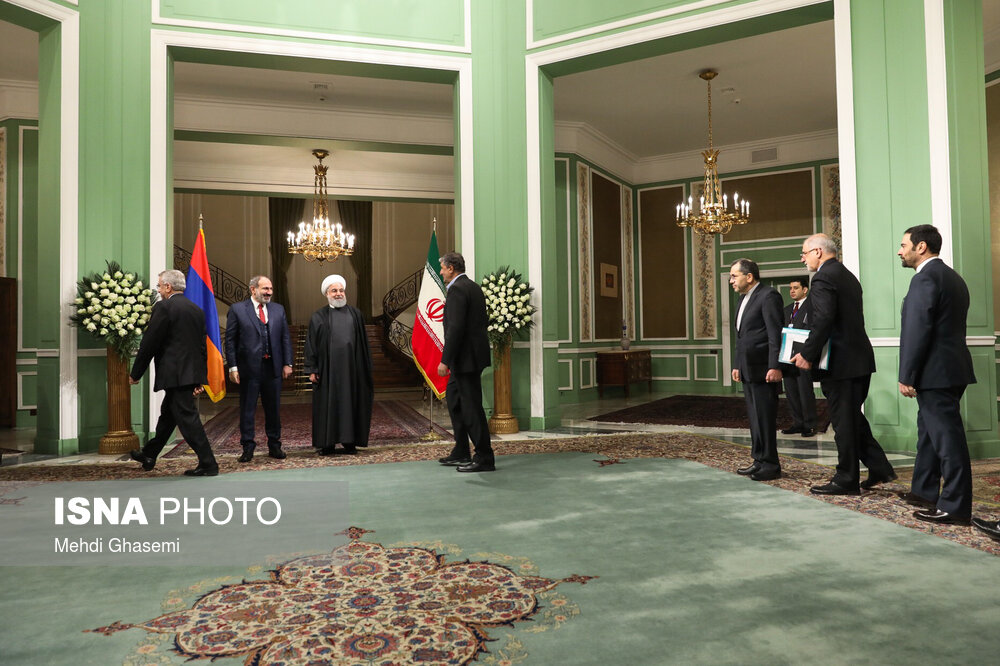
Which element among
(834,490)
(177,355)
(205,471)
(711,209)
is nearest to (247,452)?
(205,471)

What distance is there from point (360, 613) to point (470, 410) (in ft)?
8.39

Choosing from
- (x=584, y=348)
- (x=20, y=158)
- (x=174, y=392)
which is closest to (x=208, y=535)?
(x=174, y=392)

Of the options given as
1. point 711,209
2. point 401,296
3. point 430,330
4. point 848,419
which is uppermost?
→ point 711,209

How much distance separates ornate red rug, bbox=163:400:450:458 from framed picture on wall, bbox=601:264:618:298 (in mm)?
4210

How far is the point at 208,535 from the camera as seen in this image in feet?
10.9

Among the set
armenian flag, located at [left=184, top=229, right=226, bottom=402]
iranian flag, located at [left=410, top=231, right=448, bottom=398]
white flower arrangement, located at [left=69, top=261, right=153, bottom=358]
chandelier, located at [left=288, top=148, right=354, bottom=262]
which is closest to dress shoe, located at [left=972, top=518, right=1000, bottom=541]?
iranian flag, located at [left=410, top=231, right=448, bottom=398]

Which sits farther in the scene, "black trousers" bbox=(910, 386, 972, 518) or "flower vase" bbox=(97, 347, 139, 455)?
"flower vase" bbox=(97, 347, 139, 455)

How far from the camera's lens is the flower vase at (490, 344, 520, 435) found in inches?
274

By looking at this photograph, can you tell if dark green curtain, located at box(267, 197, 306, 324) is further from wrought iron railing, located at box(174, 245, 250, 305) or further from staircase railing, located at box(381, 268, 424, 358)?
staircase railing, located at box(381, 268, 424, 358)

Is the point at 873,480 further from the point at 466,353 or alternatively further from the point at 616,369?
the point at 616,369

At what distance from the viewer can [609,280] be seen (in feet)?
40.0

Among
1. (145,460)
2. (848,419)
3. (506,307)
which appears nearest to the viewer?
(848,419)

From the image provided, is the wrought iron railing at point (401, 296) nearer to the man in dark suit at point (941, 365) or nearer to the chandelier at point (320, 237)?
the chandelier at point (320, 237)

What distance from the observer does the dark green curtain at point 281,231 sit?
15.9m
